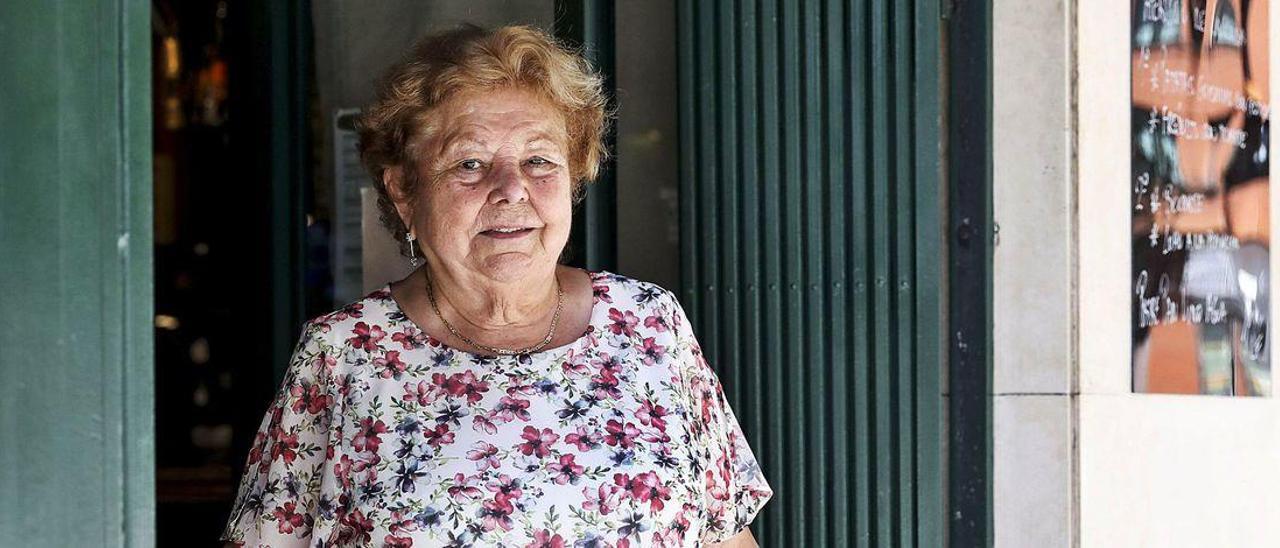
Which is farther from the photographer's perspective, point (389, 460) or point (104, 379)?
point (389, 460)

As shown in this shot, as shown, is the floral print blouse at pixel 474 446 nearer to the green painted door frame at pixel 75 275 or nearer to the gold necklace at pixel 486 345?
the gold necklace at pixel 486 345

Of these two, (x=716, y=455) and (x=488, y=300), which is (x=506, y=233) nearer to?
(x=488, y=300)

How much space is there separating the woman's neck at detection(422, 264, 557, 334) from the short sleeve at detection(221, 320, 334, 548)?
0.67 feet

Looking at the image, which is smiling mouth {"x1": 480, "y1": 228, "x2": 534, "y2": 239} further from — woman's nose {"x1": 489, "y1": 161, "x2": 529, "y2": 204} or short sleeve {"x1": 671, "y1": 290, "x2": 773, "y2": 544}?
short sleeve {"x1": 671, "y1": 290, "x2": 773, "y2": 544}

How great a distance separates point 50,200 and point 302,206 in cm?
172

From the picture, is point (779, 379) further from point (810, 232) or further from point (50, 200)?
point (50, 200)

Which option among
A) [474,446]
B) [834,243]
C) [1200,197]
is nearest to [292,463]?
[474,446]

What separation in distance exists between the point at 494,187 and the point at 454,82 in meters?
0.19

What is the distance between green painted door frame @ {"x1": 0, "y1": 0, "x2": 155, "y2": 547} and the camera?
5.13 feet

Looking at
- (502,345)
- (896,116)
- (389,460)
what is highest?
(896,116)

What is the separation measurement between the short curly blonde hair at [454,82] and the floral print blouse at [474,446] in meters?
0.25

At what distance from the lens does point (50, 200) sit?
1.59m

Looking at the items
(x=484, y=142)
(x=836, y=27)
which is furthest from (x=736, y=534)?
(x=836, y=27)

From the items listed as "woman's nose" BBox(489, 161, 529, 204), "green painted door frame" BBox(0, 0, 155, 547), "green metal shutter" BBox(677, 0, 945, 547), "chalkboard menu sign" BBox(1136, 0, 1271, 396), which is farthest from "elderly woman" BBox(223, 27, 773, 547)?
"chalkboard menu sign" BBox(1136, 0, 1271, 396)
